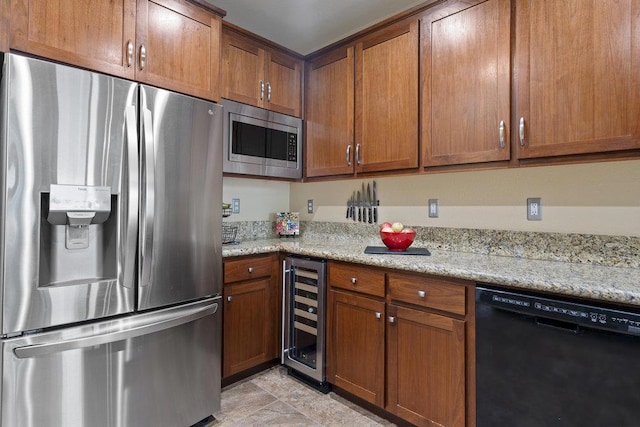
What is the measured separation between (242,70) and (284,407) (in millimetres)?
2235

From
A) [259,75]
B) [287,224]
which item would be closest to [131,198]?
[259,75]

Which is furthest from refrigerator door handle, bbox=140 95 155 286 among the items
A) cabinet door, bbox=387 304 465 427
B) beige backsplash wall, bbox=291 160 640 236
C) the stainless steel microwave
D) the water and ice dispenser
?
beige backsplash wall, bbox=291 160 640 236

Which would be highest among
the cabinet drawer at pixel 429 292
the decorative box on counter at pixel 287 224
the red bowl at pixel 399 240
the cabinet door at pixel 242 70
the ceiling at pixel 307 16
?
the ceiling at pixel 307 16

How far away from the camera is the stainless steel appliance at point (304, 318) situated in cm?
219

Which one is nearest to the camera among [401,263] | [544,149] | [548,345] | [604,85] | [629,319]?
[629,319]

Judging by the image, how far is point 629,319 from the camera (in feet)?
3.83

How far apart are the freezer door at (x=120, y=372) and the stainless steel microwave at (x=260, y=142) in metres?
1.04

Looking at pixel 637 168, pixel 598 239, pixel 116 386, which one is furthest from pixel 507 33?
pixel 116 386

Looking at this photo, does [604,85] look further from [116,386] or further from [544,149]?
[116,386]

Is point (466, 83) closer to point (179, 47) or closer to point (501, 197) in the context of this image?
point (501, 197)

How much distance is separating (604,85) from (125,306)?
7.65 feet

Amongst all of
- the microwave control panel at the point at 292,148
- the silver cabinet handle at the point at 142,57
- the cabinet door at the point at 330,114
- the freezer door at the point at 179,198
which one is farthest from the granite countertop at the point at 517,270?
the silver cabinet handle at the point at 142,57

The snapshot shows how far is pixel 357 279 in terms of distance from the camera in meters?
1.99

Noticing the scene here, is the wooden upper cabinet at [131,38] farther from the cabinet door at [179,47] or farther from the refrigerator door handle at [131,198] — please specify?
the refrigerator door handle at [131,198]
